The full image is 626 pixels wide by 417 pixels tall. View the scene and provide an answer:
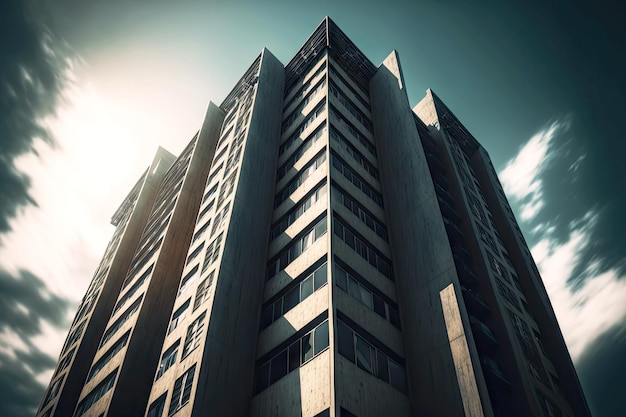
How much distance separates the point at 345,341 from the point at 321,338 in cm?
149

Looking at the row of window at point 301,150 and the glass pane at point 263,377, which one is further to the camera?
the row of window at point 301,150

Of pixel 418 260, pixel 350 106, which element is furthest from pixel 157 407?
pixel 350 106

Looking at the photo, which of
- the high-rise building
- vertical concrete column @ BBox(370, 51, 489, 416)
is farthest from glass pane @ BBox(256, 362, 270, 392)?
vertical concrete column @ BBox(370, 51, 489, 416)

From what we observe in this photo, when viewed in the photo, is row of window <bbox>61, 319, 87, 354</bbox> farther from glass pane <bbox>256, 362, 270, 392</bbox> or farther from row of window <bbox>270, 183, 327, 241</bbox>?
glass pane <bbox>256, 362, 270, 392</bbox>

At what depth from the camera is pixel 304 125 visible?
→ 154ft

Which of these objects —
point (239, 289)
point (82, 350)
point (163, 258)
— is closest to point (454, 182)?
point (239, 289)

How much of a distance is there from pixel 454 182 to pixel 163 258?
35940mm

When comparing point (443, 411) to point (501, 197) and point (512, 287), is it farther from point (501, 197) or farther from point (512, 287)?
point (501, 197)

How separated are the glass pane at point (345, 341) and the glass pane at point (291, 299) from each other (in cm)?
480

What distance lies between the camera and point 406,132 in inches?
1795

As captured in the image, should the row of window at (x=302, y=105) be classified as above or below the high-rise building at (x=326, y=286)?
above

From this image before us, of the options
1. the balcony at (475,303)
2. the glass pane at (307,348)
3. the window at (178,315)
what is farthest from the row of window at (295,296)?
the balcony at (475,303)

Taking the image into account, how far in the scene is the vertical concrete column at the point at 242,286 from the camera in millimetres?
26719

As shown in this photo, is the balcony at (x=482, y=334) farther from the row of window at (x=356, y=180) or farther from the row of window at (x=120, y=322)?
the row of window at (x=120, y=322)
